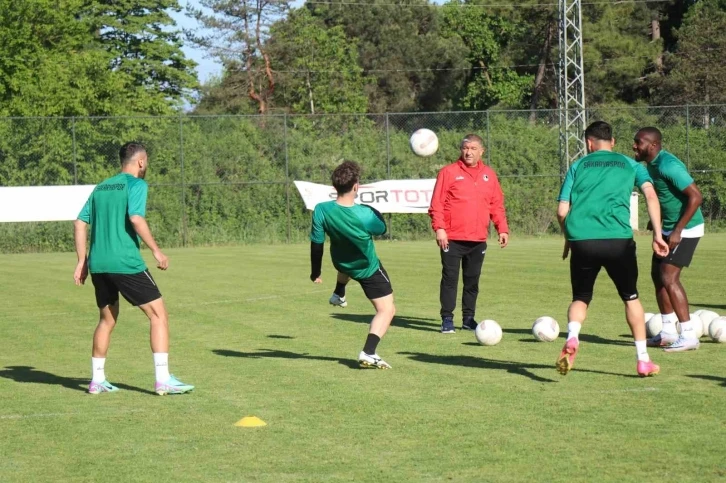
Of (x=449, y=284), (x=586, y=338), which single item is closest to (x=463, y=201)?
(x=449, y=284)

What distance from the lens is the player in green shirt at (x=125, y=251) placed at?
26.3 feet

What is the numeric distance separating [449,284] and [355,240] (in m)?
3.17

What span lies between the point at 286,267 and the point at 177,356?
1163 cm

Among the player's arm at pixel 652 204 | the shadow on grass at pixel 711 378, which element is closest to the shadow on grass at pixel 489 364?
the shadow on grass at pixel 711 378

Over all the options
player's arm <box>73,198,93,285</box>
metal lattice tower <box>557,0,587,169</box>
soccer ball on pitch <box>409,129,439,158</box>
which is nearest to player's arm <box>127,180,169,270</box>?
player's arm <box>73,198,93,285</box>

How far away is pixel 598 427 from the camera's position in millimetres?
6746

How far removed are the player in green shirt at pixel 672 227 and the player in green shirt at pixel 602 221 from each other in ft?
4.08

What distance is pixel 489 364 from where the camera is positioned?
9.46 m

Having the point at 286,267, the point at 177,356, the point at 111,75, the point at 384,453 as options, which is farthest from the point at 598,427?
the point at 111,75

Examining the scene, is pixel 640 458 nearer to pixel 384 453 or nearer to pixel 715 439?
pixel 715 439

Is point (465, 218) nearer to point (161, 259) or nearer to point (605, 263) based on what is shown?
point (605, 263)

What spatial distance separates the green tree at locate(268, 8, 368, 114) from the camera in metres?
63.7

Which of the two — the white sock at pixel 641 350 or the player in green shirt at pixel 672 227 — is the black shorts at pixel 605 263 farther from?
the player in green shirt at pixel 672 227

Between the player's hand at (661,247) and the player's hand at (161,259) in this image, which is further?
the player's hand at (661,247)
